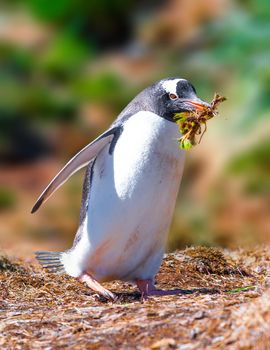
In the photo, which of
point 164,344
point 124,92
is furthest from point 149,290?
point 124,92

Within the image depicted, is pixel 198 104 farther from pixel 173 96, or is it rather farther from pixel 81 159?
pixel 81 159

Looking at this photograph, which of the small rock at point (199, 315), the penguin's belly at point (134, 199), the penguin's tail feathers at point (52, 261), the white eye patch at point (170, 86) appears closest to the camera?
the small rock at point (199, 315)

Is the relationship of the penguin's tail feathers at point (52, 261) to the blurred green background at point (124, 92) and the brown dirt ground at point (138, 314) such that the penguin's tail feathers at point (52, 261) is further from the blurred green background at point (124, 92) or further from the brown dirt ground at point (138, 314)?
the blurred green background at point (124, 92)

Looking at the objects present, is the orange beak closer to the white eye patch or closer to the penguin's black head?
the penguin's black head

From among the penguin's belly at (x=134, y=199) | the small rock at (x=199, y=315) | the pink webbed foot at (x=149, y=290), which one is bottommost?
the pink webbed foot at (x=149, y=290)

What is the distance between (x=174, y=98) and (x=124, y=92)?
54.4 ft

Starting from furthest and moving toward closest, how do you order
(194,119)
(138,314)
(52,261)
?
(52,261) → (194,119) → (138,314)

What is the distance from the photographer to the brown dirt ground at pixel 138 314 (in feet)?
15.3

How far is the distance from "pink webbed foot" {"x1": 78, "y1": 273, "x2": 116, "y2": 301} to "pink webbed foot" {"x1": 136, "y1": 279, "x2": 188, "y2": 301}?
17cm

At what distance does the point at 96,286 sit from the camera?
237 inches

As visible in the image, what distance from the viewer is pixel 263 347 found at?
14.6ft

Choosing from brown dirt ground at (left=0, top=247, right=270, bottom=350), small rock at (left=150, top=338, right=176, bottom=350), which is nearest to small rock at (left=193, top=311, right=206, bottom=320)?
brown dirt ground at (left=0, top=247, right=270, bottom=350)

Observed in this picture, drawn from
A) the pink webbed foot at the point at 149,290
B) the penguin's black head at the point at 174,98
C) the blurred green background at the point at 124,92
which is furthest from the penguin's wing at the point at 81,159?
the blurred green background at the point at 124,92

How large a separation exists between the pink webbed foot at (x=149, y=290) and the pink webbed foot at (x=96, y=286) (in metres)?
0.17
